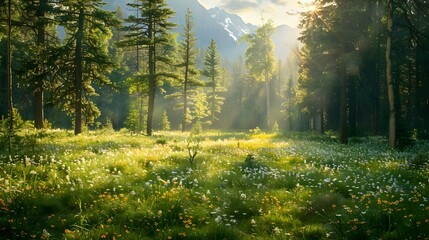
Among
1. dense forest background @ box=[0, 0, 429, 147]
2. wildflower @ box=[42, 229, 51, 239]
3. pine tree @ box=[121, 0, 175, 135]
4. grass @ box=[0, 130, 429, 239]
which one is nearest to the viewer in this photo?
wildflower @ box=[42, 229, 51, 239]

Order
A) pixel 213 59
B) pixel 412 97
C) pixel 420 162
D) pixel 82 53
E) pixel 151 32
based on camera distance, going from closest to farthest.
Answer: pixel 420 162, pixel 82 53, pixel 151 32, pixel 412 97, pixel 213 59

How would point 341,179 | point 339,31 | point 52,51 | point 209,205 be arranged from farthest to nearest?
point 339,31
point 52,51
point 341,179
point 209,205

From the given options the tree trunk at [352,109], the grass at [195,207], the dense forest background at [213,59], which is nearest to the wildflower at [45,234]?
the grass at [195,207]

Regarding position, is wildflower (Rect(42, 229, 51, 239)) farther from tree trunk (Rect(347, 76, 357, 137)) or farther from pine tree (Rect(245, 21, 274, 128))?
pine tree (Rect(245, 21, 274, 128))

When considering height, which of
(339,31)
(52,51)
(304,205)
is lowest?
(304,205)

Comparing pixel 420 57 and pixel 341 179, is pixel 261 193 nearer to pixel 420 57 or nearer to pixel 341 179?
pixel 341 179

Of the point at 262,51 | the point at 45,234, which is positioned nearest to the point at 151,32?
the point at 45,234

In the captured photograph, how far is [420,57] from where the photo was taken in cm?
3369

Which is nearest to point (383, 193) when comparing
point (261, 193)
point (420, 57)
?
point (261, 193)

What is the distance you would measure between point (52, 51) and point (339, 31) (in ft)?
63.5

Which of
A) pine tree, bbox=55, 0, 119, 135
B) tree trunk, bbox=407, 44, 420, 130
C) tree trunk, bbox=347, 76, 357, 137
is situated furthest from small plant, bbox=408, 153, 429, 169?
tree trunk, bbox=407, 44, 420, 130

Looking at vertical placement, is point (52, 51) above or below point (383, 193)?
above

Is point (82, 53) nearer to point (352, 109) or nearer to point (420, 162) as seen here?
point (420, 162)

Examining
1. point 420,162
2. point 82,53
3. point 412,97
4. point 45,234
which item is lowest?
point 45,234
